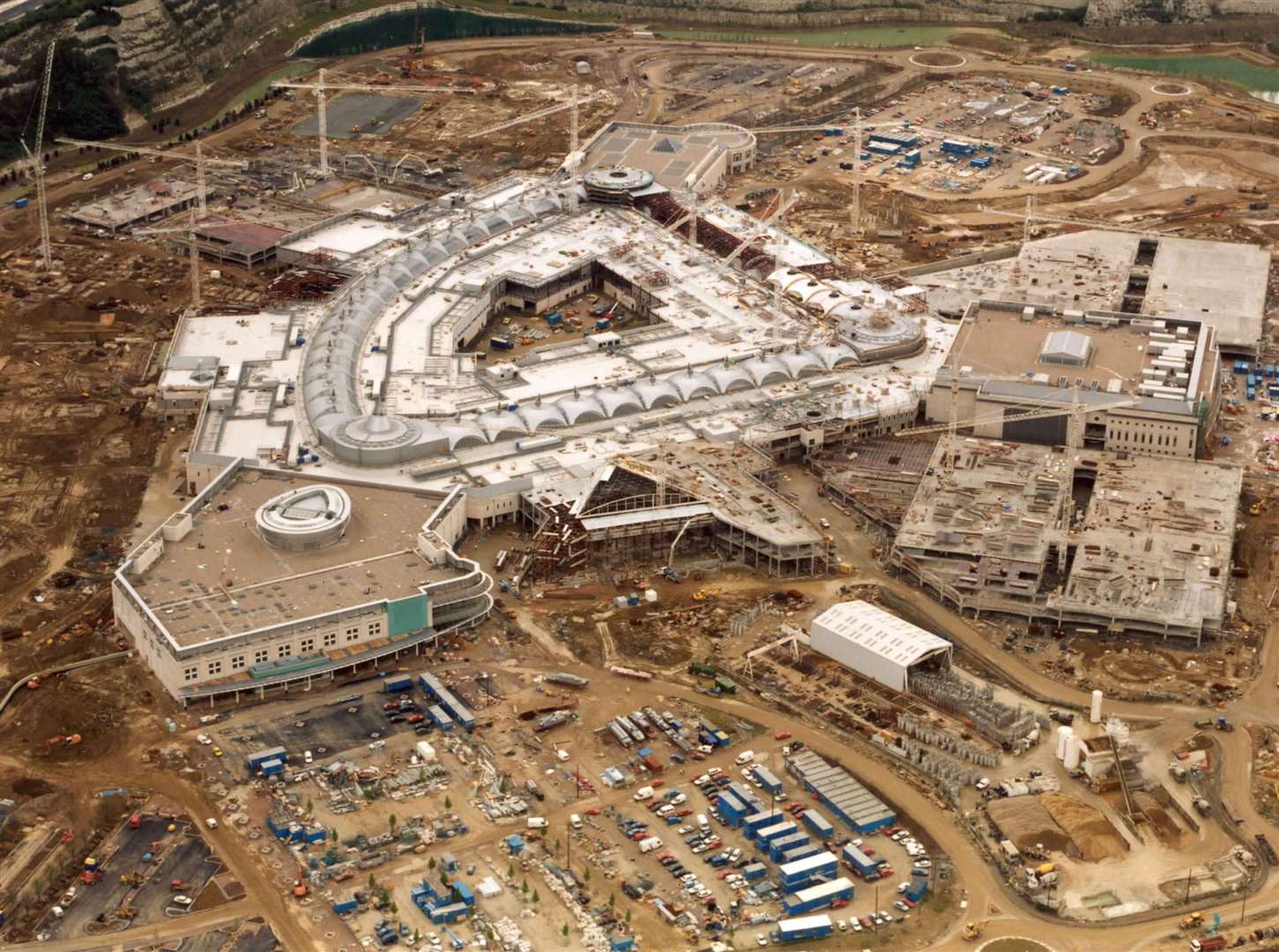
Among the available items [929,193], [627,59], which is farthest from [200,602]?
[627,59]

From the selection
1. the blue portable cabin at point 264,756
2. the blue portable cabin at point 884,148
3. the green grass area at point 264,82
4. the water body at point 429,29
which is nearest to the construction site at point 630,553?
the blue portable cabin at point 264,756

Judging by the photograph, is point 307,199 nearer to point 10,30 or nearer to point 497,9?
point 10,30

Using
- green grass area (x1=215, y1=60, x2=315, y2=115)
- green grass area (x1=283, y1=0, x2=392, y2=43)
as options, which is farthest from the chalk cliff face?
green grass area (x1=283, y1=0, x2=392, y2=43)

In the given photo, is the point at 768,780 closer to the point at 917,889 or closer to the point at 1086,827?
the point at 917,889

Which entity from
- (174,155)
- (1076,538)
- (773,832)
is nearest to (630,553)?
(1076,538)

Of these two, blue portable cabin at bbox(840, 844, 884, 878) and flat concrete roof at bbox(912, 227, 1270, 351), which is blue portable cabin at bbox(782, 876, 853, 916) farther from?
flat concrete roof at bbox(912, 227, 1270, 351)
